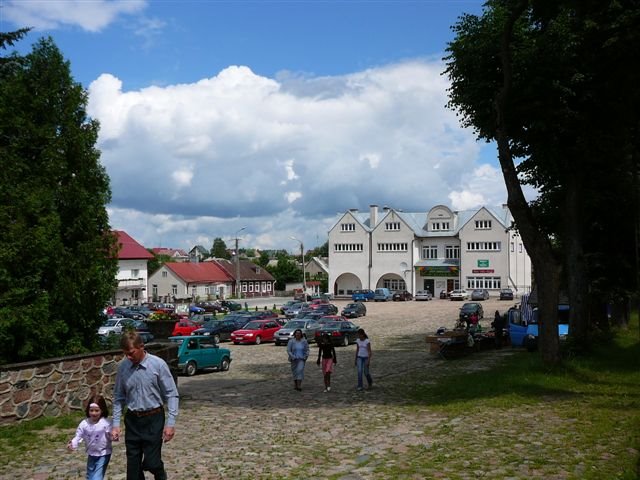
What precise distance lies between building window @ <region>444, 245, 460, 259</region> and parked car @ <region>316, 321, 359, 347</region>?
186ft

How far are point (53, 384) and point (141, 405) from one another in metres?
6.55

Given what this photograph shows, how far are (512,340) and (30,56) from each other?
22.9 meters

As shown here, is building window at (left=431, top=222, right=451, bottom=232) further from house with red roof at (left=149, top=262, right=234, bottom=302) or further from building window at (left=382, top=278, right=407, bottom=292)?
house with red roof at (left=149, top=262, right=234, bottom=302)

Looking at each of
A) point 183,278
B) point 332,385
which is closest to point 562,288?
point 332,385

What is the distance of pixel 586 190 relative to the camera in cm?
2495

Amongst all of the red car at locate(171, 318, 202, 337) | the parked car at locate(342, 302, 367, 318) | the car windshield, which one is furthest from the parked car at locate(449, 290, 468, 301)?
the car windshield

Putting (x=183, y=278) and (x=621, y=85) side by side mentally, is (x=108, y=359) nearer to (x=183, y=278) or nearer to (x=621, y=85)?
(x=621, y=85)

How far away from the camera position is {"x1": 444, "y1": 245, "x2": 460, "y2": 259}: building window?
89.8 m

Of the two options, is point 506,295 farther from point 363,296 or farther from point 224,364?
point 224,364

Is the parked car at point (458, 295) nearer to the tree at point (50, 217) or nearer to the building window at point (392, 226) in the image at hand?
the building window at point (392, 226)

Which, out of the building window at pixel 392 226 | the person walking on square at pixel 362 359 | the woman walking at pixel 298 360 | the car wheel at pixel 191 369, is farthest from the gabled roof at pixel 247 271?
the person walking on square at pixel 362 359

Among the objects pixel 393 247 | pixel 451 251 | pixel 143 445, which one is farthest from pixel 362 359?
pixel 393 247

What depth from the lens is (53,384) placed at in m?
12.5

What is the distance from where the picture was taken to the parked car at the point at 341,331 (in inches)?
1330
